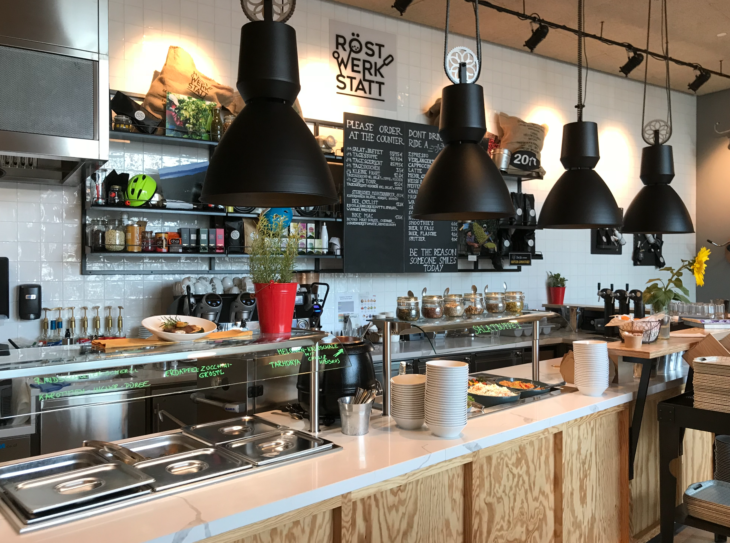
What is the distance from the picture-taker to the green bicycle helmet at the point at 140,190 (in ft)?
13.1

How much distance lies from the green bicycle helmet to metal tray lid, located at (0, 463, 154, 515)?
8.31 feet

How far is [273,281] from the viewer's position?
6.94 ft

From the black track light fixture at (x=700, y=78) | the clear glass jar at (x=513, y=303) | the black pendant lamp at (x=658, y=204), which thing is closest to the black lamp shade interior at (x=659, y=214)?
the black pendant lamp at (x=658, y=204)

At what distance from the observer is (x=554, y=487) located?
256 centimetres

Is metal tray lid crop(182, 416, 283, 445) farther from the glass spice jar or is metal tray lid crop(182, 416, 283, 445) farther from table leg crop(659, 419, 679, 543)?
the glass spice jar

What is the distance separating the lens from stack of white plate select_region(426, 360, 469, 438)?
2.10 meters

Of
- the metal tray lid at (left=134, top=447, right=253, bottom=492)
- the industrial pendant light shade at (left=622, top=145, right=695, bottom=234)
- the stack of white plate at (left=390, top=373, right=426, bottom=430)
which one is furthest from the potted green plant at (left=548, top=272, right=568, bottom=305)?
the metal tray lid at (left=134, top=447, right=253, bottom=492)

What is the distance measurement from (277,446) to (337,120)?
368 centimetres

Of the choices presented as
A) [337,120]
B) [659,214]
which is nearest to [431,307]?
[659,214]

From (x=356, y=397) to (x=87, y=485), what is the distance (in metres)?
0.92

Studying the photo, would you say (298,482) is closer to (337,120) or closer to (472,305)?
(472,305)

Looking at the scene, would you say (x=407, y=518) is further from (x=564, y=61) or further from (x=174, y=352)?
(x=564, y=61)

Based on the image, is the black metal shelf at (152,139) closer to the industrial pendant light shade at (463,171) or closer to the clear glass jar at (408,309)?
the industrial pendant light shade at (463,171)

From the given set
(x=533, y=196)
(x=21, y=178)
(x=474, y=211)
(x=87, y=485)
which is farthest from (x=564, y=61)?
(x=87, y=485)
